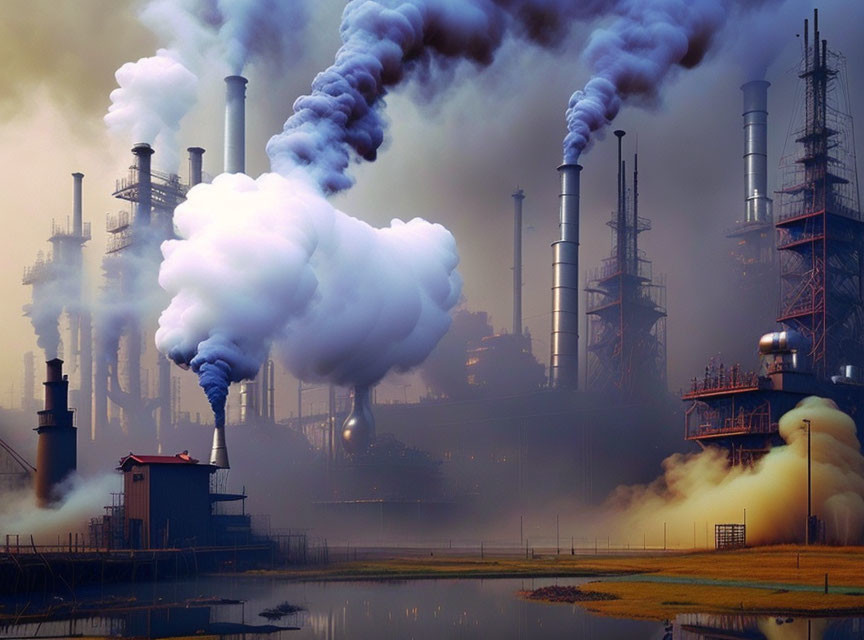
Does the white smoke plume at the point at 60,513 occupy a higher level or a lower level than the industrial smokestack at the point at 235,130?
lower

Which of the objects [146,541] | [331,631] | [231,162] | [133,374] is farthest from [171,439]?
[331,631]

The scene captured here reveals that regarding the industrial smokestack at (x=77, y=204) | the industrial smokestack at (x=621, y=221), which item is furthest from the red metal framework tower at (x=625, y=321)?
the industrial smokestack at (x=77, y=204)

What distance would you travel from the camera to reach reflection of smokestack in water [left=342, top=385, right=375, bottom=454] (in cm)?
14125

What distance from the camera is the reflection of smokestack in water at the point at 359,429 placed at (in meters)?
141

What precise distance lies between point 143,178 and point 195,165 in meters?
12.6

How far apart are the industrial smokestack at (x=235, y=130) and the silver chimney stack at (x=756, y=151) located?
62465 mm

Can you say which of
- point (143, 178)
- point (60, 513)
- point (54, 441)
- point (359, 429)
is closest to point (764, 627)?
point (60, 513)

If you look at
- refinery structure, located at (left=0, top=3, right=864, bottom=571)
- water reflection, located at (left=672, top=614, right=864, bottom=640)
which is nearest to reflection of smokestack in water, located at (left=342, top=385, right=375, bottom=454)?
refinery structure, located at (left=0, top=3, right=864, bottom=571)

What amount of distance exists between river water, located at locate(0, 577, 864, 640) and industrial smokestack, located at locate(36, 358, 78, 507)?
29.3 m

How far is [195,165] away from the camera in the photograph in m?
153

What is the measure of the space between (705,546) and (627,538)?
1399 centimetres

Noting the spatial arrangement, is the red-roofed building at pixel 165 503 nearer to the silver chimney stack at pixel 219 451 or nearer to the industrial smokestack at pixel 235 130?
the silver chimney stack at pixel 219 451

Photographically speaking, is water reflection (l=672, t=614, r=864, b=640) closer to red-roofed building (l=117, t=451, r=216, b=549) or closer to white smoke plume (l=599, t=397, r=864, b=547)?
red-roofed building (l=117, t=451, r=216, b=549)

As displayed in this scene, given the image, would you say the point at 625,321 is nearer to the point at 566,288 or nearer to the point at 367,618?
the point at 566,288
